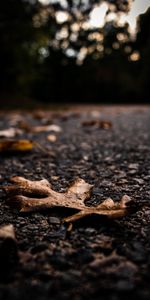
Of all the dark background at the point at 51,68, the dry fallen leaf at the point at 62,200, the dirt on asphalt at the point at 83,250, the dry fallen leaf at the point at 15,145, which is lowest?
the dirt on asphalt at the point at 83,250

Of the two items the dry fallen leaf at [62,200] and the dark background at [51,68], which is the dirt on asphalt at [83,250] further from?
the dark background at [51,68]

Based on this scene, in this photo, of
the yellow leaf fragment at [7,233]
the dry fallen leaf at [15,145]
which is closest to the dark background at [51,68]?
the dry fallen leaf at [15,145]

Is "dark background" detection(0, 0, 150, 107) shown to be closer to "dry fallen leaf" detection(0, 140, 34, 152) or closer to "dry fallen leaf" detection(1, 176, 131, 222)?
"dry fallen leaf" detection(0, 140, 34, 152)

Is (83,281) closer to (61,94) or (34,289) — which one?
(34,289)

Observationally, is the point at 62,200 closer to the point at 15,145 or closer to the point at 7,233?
the point at 7,233

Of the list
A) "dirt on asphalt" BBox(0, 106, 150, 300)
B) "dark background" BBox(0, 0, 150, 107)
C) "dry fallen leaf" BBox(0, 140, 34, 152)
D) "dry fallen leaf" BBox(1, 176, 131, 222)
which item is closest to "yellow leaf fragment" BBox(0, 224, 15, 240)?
"dirt on asphalt" BBox(0, 106, 150, 300)

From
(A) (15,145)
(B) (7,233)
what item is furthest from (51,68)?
(B) (7,233)

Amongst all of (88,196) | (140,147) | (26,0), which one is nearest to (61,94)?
(26,0)
